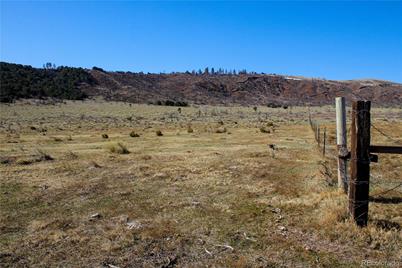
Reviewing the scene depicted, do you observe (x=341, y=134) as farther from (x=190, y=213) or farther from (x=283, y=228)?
(x=190, y=213)

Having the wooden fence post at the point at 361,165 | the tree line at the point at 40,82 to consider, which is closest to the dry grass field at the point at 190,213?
the wooden fence post at the point at 361,165

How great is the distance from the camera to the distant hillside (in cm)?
8165

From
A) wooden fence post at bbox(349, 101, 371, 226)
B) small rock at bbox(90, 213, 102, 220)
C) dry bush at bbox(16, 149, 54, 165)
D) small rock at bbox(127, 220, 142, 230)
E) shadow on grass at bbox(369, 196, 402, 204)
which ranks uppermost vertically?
wooden fence post at bbox(349, 101, 371, 226)

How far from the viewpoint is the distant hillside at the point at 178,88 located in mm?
81650

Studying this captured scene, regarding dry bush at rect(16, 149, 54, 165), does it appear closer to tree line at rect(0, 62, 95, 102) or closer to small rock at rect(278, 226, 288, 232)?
small rock at rect(278, 226, 288, 232)

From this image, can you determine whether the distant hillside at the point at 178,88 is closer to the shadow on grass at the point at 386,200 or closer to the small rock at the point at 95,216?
the small rock at the point at 95,216

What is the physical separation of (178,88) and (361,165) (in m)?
107

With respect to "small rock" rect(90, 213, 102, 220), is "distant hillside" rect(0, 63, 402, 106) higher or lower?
higher

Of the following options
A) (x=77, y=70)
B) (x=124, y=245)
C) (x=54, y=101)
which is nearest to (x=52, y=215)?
(x=124, y=245)

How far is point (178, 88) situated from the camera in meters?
115

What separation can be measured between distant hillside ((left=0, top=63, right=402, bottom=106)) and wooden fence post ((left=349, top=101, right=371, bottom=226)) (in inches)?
2444

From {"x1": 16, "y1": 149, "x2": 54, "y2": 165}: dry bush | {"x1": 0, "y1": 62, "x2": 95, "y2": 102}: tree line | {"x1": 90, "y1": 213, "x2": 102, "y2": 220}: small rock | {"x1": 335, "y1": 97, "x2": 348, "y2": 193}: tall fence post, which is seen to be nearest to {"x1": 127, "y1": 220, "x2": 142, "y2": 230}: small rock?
{"x1": 90, "y1": 213, "x2": 102, "y2": 220}: small rock

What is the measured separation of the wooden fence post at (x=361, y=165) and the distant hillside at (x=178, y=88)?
6207 centimetres

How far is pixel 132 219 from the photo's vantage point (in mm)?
9961
